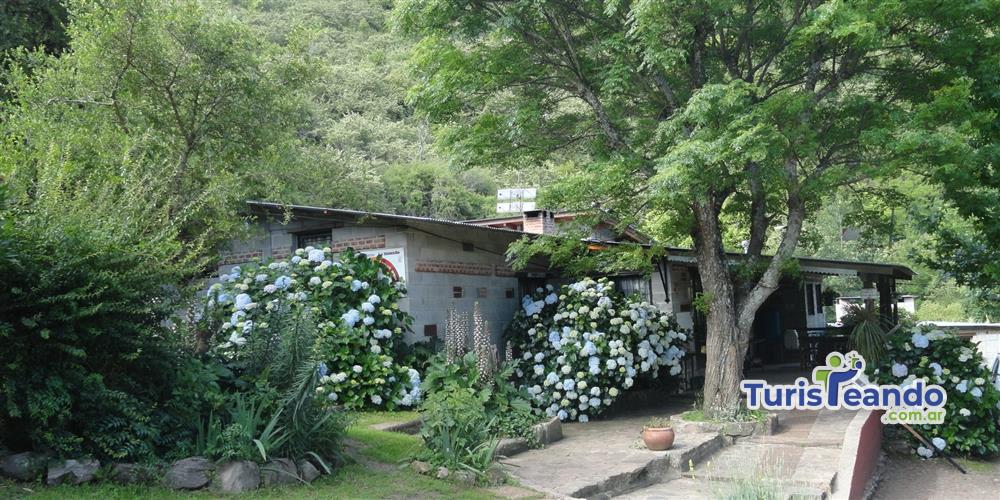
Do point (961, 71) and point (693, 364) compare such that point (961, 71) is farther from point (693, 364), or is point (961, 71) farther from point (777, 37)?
point (693, 364)

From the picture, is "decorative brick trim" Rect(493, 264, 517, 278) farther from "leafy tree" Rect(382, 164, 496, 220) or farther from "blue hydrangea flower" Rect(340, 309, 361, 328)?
"leafy tree" Rect(382, 164, 496, 220)

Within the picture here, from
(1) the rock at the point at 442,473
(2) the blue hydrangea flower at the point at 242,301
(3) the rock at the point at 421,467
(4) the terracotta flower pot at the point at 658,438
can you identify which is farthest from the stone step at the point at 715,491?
(2) the blue hydrangea flower at the point at 242,301

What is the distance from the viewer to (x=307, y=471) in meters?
7.21

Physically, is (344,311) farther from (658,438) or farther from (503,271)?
(658,438)

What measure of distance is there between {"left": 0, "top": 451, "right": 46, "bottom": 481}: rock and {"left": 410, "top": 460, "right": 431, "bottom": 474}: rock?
333 cm

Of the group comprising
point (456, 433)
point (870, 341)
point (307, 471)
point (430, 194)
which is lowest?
point (307, 471)

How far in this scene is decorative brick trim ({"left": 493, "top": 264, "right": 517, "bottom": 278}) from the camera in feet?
48.1

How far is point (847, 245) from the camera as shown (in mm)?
35906

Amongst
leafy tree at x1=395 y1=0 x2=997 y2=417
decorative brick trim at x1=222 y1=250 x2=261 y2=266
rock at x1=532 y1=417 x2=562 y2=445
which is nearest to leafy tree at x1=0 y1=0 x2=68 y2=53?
decorative brick trim at x1=222 y1=250 x2=261 y2=266

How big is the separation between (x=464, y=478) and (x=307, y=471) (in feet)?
5.12

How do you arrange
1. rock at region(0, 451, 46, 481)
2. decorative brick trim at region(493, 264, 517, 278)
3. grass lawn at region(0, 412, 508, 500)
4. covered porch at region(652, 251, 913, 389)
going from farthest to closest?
covered porch at region(652, 251, 913, 389)
decorative brick trim at region(493, 264, 517, 278)
rock at region(0, 451, 46, 481)
grass lawn at region(0, 412, 508, 500)

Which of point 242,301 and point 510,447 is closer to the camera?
point 510,447

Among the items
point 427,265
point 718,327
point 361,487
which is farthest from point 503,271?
point 361,487

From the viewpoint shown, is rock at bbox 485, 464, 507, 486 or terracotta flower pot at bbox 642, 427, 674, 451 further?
terracotta flower pot at bbox 642, 427, 674, 451
